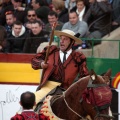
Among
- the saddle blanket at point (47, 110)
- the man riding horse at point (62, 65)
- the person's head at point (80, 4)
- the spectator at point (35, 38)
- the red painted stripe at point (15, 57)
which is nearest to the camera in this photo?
the saddle blanket at point (47, 110)

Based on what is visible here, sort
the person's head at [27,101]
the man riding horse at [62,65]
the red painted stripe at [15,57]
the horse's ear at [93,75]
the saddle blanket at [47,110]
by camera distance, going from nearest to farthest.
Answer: the person's head at [27,101], the horse's ear at [93,75], the saddle blanket at [47,110], the man riding horse at [62,65], the red painted stripe at [15,57]

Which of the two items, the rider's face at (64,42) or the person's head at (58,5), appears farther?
the person's head at (58,5)

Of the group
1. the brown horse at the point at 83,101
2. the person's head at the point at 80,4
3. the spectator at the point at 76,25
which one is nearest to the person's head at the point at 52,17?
the person's head at the point at 80,4

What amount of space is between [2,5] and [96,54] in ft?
16.7

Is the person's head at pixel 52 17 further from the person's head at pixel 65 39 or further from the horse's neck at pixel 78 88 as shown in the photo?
the horse's neck at pixel 78 88

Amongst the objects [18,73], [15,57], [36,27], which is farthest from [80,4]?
[18,73]

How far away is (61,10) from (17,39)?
2424 millimetres

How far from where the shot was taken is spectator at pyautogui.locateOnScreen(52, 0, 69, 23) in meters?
13.7

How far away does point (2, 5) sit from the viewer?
1609 cm

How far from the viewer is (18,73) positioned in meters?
11.5

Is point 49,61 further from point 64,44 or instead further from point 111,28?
point 111,28

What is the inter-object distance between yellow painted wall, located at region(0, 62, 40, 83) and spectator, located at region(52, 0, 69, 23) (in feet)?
7.91

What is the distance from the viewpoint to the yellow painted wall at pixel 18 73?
447 inches

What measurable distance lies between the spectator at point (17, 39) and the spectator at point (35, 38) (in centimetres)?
18
